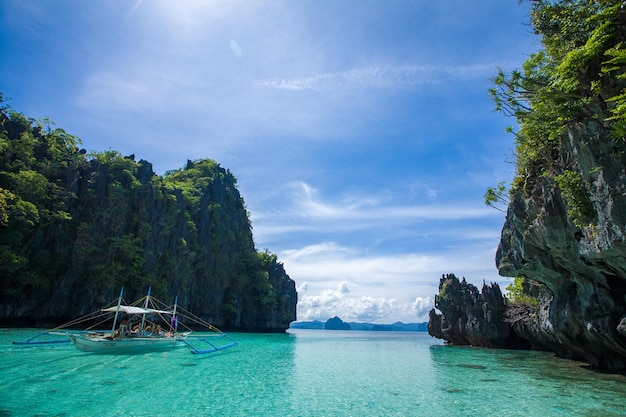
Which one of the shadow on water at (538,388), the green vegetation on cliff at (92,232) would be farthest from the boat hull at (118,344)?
the shadow on water at (538,388)

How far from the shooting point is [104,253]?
135 ft

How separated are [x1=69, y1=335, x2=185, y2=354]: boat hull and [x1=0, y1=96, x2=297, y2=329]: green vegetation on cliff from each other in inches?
631

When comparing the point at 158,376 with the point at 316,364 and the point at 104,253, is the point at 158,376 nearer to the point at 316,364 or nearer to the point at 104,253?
the point at 316,364

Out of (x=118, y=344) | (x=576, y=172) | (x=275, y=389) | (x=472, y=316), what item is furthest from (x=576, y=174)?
(x=472, y=316)

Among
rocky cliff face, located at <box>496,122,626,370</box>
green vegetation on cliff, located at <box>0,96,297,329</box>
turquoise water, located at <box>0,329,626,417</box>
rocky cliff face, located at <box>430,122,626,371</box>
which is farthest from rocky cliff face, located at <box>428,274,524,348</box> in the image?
green vegetation on cliff, located at <box>0,96,297,329</box>

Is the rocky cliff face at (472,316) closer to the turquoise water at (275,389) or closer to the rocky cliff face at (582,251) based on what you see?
the rocky cliff face at (582,251)

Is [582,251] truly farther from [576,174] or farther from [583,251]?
[576,174]

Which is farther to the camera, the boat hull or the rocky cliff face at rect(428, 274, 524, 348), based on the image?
the rocky cliff face at rect(428, 274, 524, 348)

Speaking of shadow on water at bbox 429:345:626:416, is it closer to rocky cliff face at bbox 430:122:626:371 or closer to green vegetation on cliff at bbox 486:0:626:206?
rocky cliff face at bbox 430:122:626:371

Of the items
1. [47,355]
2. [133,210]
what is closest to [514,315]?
[47,355]

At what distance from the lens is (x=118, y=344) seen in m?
20.9

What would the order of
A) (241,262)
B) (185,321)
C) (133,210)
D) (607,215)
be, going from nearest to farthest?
(607,215), (133,210), (185,321), (241,262)

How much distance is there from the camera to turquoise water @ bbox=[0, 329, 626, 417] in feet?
35.0

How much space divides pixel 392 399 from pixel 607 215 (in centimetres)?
1017
